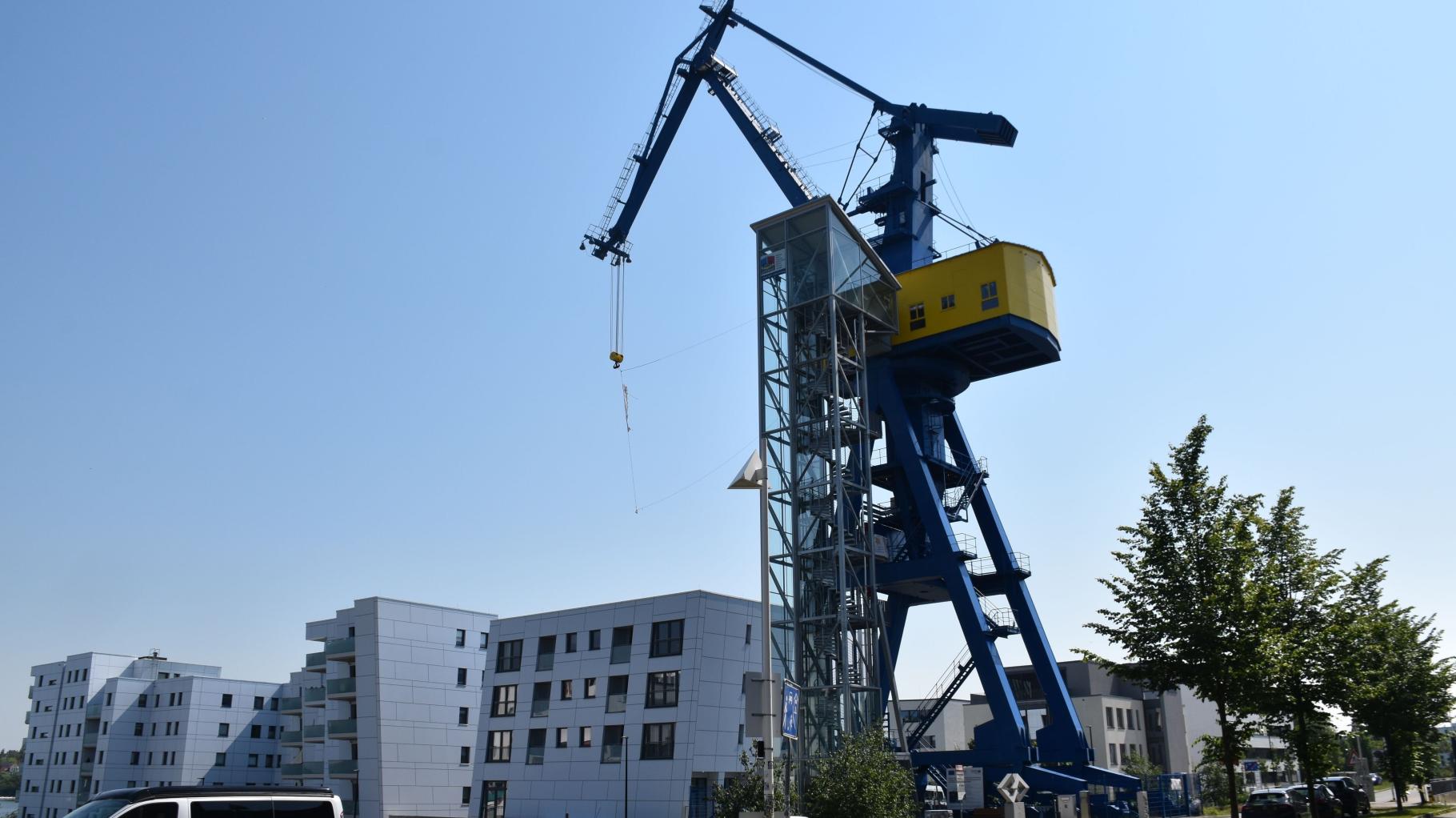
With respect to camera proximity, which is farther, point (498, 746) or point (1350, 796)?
point (498, 746)

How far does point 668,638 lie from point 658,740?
14.6 feet

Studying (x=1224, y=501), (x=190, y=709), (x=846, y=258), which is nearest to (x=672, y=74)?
(x=846, y=258)

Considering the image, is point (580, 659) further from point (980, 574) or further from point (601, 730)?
point (980, 574)

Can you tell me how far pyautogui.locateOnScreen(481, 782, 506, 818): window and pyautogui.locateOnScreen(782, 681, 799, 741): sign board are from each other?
→ 40.8 meters

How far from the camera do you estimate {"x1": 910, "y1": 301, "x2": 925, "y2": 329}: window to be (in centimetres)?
4788

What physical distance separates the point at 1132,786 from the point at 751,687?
104 ft

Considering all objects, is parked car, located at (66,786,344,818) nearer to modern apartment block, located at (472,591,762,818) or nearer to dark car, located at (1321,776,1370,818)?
modern apartment block, located at (472,591,762,818)

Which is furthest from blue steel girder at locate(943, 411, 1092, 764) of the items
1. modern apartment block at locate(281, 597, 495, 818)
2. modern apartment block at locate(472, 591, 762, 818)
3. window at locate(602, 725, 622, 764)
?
modern apartment block at locate(281, 597, 495, 818)

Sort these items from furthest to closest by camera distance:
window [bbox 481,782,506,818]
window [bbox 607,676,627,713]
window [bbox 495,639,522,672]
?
1. window [bbox 495,639,522,672]
2. window [bbox 481,782,506,818]
3. window [bbox 607,676,627,713]

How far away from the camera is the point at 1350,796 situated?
128 ft

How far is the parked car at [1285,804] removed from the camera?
1428 inches

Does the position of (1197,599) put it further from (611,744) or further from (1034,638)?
(611,744)

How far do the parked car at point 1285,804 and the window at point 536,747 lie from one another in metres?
30.5

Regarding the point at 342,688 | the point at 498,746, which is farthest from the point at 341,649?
the point at 498,746
